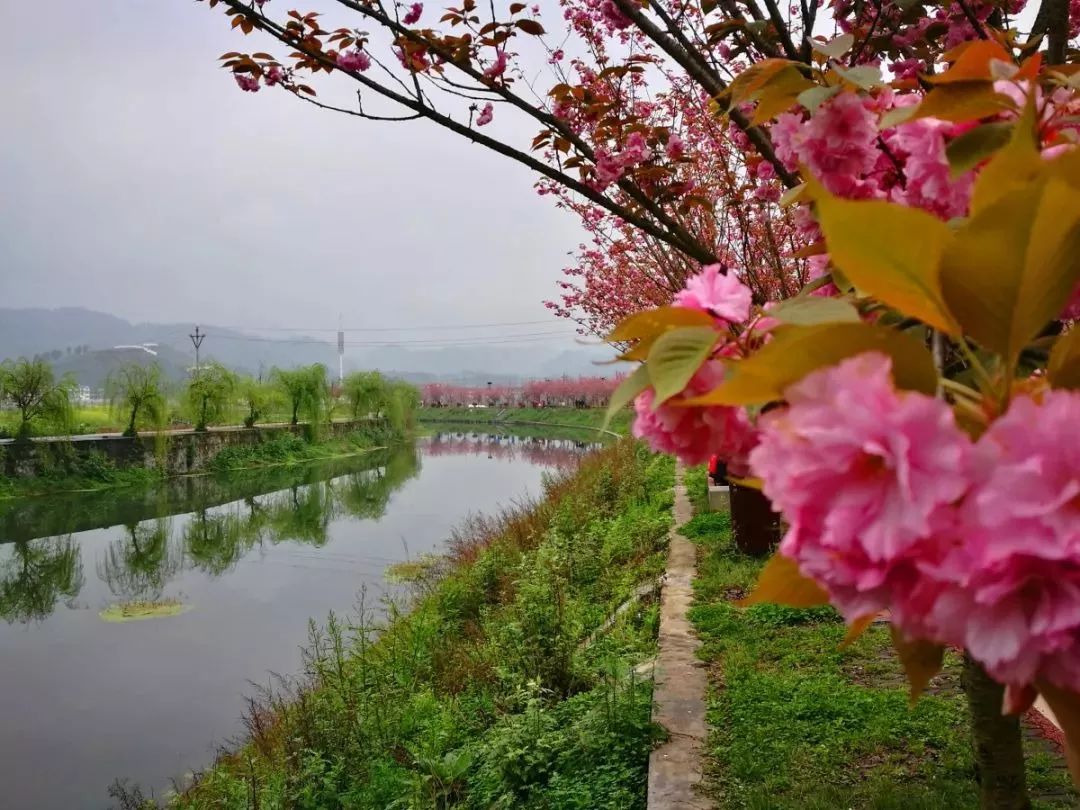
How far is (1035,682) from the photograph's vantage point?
0.49m

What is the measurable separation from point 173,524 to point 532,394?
162 ft

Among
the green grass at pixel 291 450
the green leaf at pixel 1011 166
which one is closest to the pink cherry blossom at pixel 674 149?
the green leaf at pixel 1011 166

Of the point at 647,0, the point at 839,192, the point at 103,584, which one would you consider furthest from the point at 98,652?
the point at 839,192

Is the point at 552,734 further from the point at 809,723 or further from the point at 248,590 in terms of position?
the point at 248,590

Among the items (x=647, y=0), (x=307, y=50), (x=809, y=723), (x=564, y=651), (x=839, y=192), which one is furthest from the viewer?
(x=564, y=651)

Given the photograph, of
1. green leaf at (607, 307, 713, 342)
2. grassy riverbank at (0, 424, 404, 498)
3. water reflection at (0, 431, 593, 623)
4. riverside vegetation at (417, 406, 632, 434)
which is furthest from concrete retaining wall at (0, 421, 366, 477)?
riverside vegetation at (417, 406, 632, 434)

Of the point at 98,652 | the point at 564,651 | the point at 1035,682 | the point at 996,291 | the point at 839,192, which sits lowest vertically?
the point at 98,652

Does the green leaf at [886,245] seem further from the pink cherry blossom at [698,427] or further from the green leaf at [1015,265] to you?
the pink cherry blossom at [698,427]

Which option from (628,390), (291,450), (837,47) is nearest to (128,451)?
(291,450)

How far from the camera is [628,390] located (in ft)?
2.32

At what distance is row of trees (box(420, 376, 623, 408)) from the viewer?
2105 inches

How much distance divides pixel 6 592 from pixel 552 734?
1036 centimetres

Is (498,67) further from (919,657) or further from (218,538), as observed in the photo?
(218,538)

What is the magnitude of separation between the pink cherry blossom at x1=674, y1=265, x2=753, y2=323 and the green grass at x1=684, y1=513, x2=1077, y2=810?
80.1 inches
